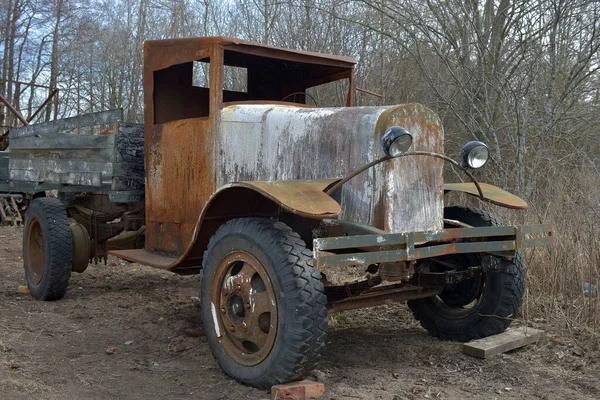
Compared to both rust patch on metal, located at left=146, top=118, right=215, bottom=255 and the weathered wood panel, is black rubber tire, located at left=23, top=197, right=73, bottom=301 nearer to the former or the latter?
the weathered wood panel

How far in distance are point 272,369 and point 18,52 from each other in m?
19.8

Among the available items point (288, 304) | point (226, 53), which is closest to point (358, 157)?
point (288, 304)

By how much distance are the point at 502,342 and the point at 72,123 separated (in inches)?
168

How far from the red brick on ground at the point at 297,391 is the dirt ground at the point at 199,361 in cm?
10

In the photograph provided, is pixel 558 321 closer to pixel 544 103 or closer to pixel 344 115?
pixel 344 115

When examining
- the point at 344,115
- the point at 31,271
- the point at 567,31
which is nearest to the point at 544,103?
the point at 567,31

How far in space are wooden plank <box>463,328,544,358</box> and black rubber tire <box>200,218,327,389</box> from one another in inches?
51.5

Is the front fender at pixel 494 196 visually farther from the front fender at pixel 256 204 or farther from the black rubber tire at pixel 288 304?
the black rubber tire at pixel 288 304

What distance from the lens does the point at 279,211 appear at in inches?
154

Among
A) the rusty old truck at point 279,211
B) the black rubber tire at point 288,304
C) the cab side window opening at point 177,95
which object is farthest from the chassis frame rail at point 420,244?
the cab side window opening at point 177,95

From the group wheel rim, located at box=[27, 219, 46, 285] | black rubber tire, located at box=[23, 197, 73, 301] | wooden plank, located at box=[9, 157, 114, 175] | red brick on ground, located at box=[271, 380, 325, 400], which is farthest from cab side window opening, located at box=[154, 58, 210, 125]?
red brick on ground, located at box=[271, 380, 325, 400]

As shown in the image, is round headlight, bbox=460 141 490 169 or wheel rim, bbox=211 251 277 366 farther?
round headlight, bbox=460 141 490 169

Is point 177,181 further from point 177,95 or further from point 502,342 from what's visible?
point 502,342

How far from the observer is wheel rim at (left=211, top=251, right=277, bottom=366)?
11.0 ft
